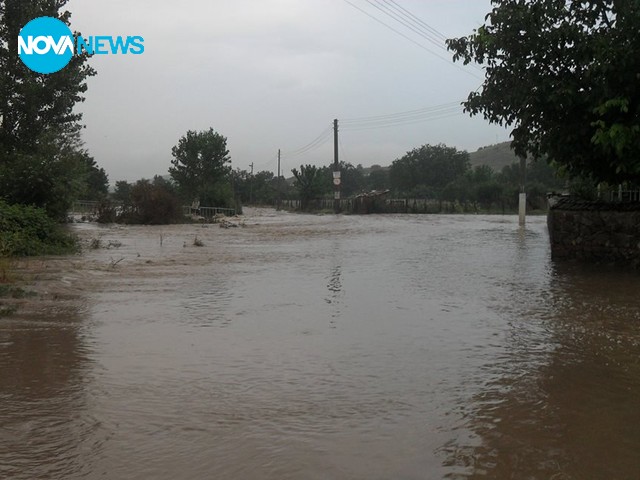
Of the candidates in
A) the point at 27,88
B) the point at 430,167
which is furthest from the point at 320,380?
the point at 430,167

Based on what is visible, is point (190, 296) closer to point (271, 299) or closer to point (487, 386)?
point (271, 299)

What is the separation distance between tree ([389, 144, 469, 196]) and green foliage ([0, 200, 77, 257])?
61.7m

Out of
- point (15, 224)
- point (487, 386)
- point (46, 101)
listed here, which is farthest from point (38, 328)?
point (46, 101)

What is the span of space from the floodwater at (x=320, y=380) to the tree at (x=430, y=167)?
65.7m

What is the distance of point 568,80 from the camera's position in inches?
444

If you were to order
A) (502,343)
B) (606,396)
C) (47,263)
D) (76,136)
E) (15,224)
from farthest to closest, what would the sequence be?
1. (76,136)
2. (15,224)
3. (47,263)
4. (502,343)
5. (606,396)

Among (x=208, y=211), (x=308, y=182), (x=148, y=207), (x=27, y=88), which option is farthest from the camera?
(x=308, y=182)

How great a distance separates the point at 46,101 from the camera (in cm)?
2123

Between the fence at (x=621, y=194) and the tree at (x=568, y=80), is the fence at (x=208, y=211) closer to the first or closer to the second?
the fence at (x=621, y=194)

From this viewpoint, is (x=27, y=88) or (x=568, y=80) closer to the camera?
(x=568, y=80)

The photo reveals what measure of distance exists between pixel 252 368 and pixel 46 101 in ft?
63.6

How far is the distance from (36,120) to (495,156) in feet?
300

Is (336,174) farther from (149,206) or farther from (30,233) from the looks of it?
(30,233)

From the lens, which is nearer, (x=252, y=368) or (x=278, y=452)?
(x=278, y=452)
